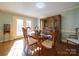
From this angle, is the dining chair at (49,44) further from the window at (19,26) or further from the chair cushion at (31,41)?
the window at (19,26)

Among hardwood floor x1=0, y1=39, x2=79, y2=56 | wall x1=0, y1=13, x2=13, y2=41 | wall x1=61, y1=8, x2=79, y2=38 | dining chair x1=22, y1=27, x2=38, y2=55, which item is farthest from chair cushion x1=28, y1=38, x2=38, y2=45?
wall x1=61, y1=8, x2=79, y2=38

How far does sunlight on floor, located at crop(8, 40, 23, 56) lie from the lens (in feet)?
6.00

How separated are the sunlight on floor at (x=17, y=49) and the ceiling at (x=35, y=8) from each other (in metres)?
0.50

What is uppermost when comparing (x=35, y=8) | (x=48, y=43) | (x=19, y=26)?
(x=35, y=8)

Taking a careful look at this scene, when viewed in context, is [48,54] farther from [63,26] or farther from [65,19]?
[65,19]

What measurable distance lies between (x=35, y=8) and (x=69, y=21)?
599 millimetres

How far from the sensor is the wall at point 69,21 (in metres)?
1.80

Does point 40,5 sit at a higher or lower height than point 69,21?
higher

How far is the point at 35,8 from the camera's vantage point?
72.1 inches

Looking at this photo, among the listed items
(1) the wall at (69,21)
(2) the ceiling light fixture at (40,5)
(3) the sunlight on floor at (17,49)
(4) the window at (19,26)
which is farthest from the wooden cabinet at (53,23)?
(3) the sunlight on floor at (17,49)

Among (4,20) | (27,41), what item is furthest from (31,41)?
(4,20)

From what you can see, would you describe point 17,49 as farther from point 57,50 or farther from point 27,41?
point 57,50

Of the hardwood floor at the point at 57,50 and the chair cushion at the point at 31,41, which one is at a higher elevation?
the chair cushion at the point at 31,41

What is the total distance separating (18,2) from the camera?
1.78 meters
